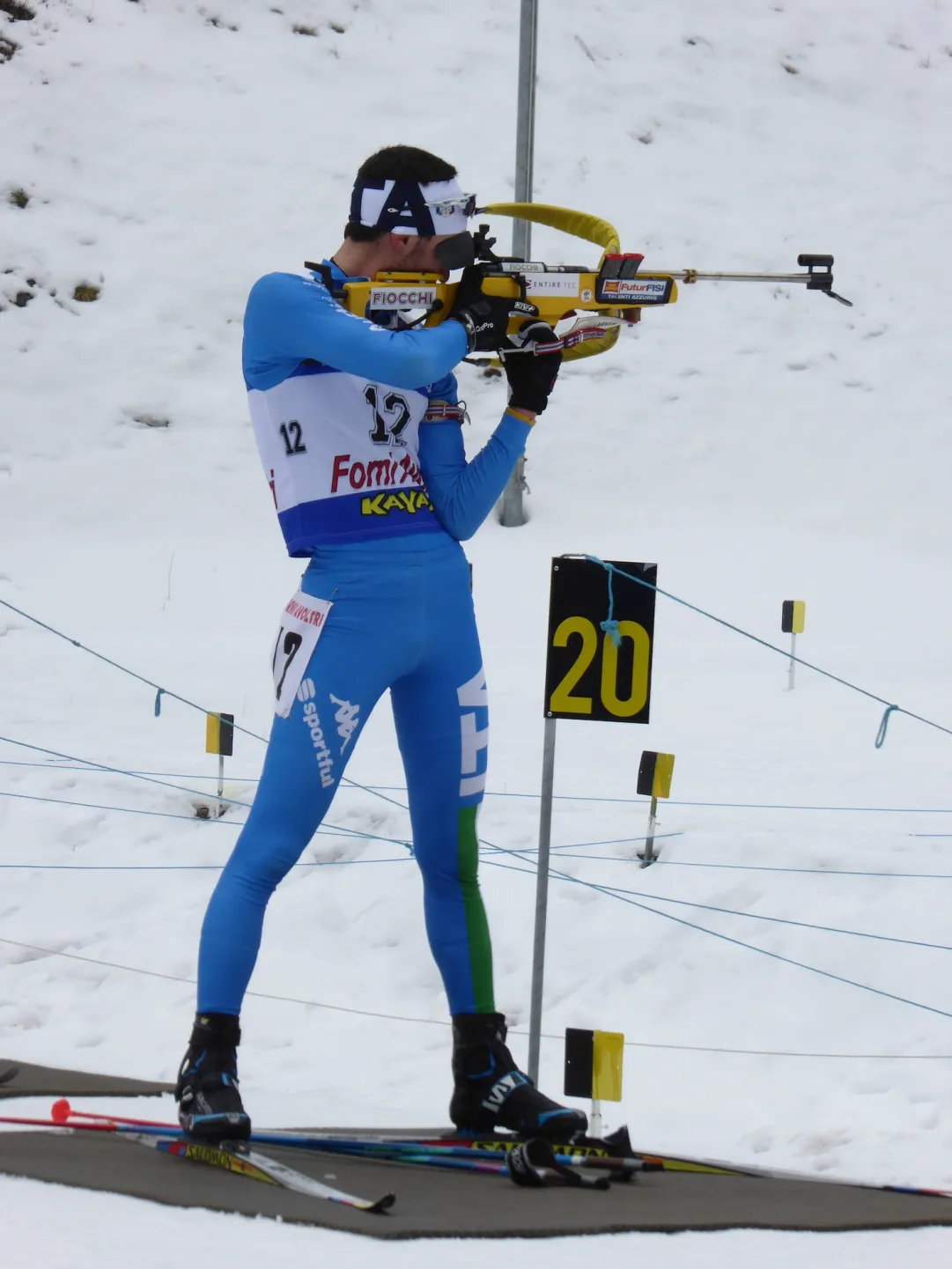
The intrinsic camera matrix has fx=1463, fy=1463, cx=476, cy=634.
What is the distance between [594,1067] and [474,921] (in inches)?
23.2

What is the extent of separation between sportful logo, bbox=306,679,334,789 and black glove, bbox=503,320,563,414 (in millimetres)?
775

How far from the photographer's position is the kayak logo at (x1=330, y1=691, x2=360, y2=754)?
2.92 metres

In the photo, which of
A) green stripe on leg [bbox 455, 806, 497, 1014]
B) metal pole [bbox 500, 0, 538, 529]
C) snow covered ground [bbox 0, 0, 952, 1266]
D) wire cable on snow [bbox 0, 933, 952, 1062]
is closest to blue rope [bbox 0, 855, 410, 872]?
snow covered ground [bbox 0, 0, 952, 1266]

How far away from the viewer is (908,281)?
41.3ft

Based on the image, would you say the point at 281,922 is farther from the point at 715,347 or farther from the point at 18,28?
the point at 18,28

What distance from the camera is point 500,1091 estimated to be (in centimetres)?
309

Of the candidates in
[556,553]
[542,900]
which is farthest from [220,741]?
[556,553]

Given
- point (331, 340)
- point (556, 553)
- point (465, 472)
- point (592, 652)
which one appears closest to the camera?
point (331, 340)

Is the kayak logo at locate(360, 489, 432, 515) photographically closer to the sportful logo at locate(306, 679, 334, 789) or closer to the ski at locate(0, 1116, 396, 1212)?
the sportful logo at locate(306, 679, 334, 789)

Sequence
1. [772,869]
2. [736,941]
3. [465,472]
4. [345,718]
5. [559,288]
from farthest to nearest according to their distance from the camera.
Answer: [772,869]
[736,941]
[559,288]
[465,472]
[345,718]

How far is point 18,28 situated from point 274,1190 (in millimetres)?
13450

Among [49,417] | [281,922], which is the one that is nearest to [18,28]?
[49,417]

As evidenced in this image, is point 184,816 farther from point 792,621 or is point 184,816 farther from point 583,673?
point 792,621

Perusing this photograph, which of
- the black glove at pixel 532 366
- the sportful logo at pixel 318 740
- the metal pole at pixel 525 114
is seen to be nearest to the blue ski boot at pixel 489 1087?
the sportful logo at pixel 318 740
